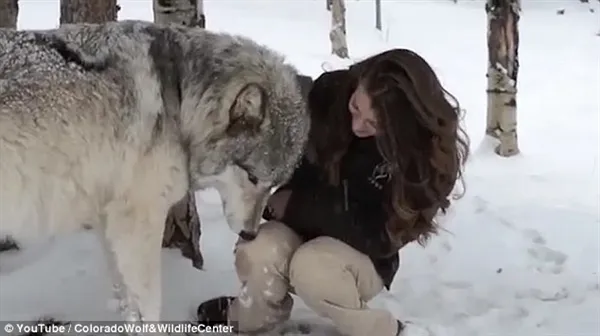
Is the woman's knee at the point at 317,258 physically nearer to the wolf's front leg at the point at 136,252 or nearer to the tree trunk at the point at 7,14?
the wolf's front leg at the point at 136,252

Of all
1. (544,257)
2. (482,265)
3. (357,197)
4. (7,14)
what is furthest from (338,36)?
(357,197)

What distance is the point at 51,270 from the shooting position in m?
4.12

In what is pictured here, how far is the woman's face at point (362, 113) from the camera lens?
3199mm

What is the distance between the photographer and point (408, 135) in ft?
10.4

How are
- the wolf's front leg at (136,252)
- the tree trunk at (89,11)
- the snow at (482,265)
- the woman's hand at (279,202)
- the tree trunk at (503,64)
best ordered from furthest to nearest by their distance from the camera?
the tree trunk at (503,64) → the tree trunk at (89,11) → the snow at (482,265) → the woman's hand at (279,202) → the wolf's front leg at (136,252)

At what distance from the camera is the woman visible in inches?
124

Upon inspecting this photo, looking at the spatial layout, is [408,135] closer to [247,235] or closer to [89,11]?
[247,235]

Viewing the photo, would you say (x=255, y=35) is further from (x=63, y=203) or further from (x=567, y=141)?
(x=63, y=203)

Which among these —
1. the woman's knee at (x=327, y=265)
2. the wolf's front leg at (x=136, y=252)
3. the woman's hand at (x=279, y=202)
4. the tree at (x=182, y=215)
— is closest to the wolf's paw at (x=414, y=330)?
the woman's knee at (x=327, y=265)

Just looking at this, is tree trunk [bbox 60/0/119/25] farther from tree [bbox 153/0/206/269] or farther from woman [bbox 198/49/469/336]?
woman [bbox 198/49/469/336]

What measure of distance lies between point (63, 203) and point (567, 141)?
7.20 m

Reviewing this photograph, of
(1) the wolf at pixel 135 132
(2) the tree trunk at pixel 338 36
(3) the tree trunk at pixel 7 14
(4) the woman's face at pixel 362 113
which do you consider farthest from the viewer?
(2) the tree trunk at pixel 338 36

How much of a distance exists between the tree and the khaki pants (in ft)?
2.65

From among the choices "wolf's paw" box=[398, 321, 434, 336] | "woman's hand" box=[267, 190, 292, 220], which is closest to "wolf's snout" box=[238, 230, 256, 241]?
"woman's hand" box=[267, 190, 292, 220]
